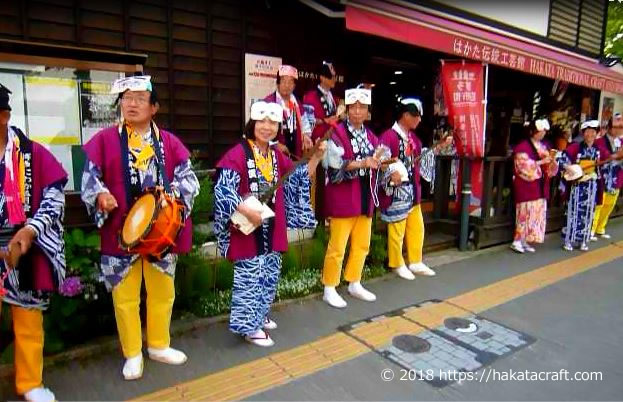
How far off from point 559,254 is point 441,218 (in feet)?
6.05

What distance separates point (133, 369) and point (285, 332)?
133 centimetres

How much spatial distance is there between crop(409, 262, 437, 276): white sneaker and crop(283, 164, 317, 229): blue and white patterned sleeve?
7.65ft

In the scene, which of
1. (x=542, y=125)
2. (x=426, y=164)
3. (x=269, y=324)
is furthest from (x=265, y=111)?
(x=542, y=125)

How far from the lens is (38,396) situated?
2.82m

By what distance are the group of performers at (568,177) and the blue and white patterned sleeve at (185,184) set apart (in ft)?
17.4

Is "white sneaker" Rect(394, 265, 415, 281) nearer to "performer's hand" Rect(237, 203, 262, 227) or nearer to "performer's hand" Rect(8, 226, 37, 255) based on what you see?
"performer's hand" Rect(237, 203, 262, 227)

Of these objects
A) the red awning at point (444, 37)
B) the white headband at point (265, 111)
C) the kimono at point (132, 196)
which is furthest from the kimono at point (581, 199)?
the kimono at point (132, 196)

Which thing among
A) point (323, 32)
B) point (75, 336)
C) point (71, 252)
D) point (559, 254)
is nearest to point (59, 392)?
point (75, 336)

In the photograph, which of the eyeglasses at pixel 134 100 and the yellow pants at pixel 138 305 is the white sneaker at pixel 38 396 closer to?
the yellow pants at pixel 138 305

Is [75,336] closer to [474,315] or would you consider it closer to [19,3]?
[19,3]

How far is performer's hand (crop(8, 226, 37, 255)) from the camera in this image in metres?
2.53

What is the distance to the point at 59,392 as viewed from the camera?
2986 millimetres


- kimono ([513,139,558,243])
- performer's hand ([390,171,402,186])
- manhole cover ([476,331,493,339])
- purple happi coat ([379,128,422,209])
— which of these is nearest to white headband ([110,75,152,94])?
performer's hand ([390,171,402,186])

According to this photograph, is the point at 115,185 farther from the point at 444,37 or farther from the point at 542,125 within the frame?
the point at 542,125
